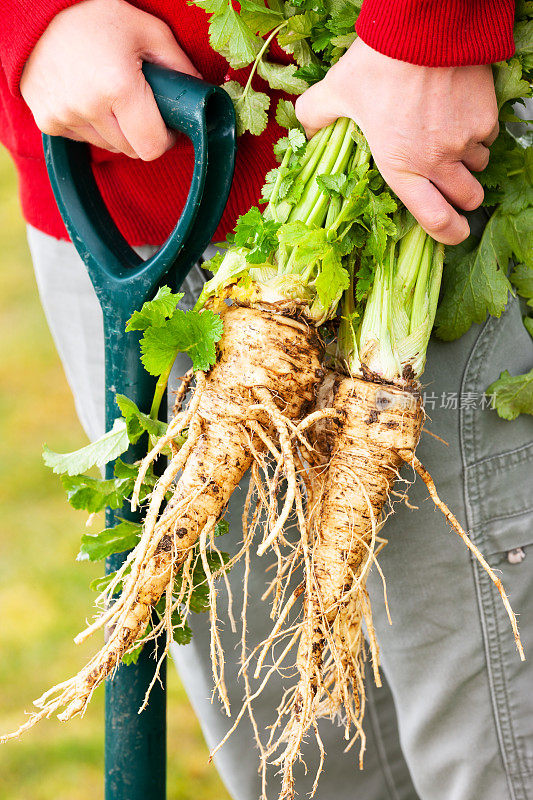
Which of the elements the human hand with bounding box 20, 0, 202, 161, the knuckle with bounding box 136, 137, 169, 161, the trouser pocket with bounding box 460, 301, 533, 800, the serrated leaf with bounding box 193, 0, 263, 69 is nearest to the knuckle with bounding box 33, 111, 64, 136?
the human hand with bounding box 20, 0, 202, 161

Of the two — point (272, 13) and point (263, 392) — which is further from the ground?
point (272, 13)

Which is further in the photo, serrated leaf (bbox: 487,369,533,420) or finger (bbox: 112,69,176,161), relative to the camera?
serrated leaf (bbox: 487,369,533,420)

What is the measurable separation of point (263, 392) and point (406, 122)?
0.32 meters

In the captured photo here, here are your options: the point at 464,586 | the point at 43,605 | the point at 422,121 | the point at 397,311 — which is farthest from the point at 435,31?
the point at 43,605

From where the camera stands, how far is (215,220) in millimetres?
940

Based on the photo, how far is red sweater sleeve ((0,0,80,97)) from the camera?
926mm

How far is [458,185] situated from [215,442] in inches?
15.4

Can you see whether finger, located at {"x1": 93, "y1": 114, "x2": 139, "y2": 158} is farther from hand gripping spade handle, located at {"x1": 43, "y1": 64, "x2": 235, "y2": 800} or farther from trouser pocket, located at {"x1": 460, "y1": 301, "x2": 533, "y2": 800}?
trouser pocket, located at {"x1": 460, "y1": 301, "x2": 533, "y2": 800}

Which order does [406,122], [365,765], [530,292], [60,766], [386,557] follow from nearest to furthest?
[406,122]
[530,292]
[386,557]
[365,765]
[60,766]

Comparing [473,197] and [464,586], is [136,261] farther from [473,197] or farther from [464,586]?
[464,586]

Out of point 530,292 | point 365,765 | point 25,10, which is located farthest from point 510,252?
point 365,765

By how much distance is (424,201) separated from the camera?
33.7 inches

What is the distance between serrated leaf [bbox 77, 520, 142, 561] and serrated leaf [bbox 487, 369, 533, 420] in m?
0.49

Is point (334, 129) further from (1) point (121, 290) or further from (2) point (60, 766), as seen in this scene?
(2) point (60, 766)
